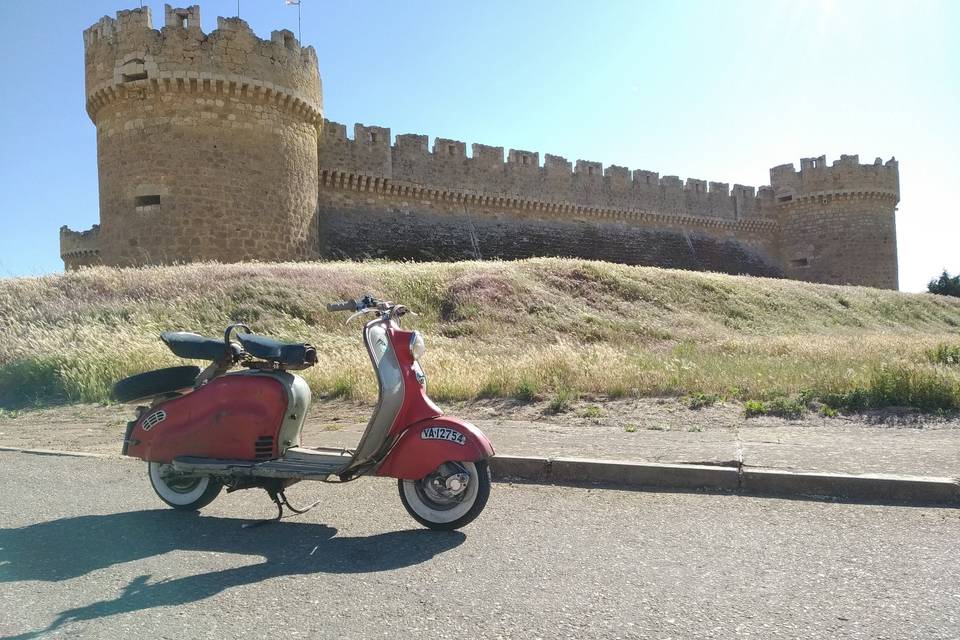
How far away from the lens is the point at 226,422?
420cm

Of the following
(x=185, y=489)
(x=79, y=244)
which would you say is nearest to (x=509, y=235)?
(x=79, y=244)

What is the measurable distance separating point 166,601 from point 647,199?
29.6 m

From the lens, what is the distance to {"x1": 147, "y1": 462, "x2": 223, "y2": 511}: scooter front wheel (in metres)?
4.34

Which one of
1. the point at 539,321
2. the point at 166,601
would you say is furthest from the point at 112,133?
the point at 166,601

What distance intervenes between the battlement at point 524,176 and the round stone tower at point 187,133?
3788 mm

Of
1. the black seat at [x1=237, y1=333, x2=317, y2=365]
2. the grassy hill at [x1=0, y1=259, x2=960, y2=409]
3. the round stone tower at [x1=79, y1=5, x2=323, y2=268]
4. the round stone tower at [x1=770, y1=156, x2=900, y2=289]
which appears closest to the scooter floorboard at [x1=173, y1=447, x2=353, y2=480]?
the black seat at [x1=237, y1=333, x2=317, y2=365]

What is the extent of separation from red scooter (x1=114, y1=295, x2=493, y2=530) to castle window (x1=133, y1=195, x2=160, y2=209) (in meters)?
15.0

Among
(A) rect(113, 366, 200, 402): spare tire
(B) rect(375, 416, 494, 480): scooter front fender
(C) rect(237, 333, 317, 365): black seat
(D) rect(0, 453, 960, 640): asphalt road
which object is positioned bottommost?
(D) rect(0, 453, 960, 640): asphalt road

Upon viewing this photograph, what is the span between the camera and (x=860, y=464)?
4820mm

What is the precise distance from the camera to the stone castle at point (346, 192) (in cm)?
1750

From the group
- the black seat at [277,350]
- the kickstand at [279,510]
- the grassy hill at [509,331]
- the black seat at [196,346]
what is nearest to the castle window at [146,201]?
the grassy hill at [509,331]

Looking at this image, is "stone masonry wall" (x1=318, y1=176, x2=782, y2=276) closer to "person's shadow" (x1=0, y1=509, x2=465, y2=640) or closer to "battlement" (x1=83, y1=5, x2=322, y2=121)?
"battlement" (x1=83, y1=5, x2=322, y2=121)

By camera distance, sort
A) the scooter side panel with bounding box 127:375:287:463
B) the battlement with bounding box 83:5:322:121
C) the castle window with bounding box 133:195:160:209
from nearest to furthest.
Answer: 1. the scooter side panel with bounding box 127:375:287:463
2. the battlement with bounding box 83:5:322:121
3. the castle window with bounding box 133:195:160:209

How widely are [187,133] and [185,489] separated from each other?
595 inches
